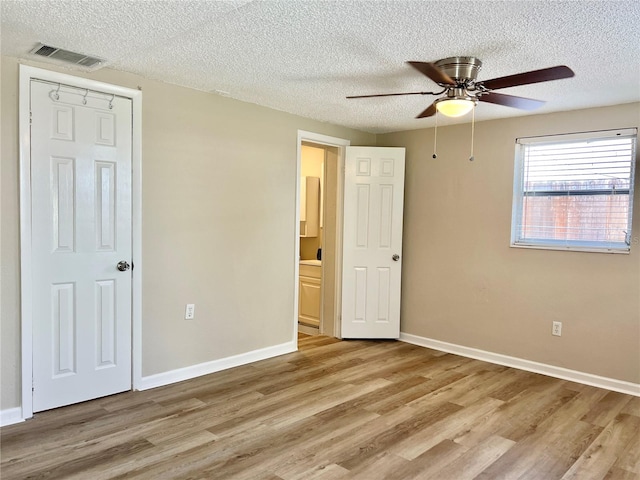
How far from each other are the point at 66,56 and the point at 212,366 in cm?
254

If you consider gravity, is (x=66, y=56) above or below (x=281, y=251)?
above

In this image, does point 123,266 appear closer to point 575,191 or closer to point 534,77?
point 534,77

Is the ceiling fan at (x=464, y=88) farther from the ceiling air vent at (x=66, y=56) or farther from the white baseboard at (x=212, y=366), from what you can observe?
the white baseboard at (x=212, y=366)

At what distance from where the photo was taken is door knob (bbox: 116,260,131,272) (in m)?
3.27

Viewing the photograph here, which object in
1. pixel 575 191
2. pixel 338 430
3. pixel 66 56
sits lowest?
pixel 338 430

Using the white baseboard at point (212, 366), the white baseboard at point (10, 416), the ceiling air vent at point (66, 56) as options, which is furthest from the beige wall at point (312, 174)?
the white baseboard at point (10, 416)

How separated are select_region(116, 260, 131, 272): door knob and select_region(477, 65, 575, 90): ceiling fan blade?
8.83ft

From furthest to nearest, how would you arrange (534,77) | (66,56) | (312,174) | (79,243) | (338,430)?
(312,174)
(79,243)
(338,430)
(66,56)
(534,77)

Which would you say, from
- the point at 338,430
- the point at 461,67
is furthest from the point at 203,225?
the point at 461,67

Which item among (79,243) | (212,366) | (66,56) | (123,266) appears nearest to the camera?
(66,56)

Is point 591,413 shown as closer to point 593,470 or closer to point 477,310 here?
point 593,470

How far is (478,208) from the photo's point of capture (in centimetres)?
452

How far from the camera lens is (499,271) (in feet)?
14.4

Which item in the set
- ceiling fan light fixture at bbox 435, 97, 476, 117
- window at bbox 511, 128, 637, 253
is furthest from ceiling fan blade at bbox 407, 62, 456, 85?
window at bbox 511, 128, 637, 253
